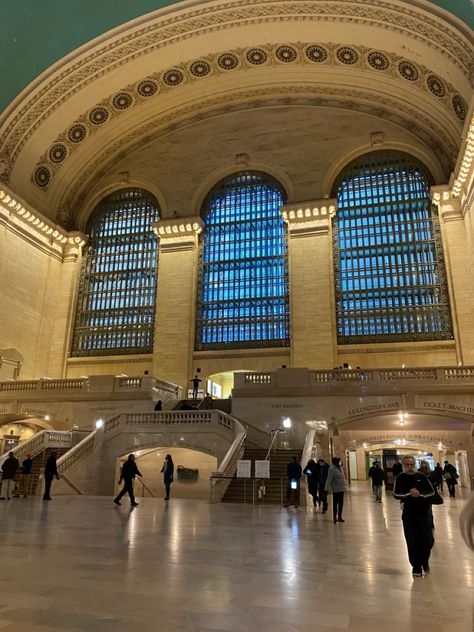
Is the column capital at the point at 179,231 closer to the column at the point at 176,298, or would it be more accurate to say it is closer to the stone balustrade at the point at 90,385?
the column at the point at 176,298

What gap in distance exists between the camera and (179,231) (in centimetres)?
2600

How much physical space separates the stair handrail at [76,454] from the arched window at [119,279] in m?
9.82

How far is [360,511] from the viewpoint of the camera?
10.1m

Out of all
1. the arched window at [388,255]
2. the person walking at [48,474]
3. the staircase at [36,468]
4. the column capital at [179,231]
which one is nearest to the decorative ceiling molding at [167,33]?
the arched window at [388,255]

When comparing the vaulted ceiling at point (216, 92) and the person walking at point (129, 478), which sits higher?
the vaulted ceiling at point (216, 92)

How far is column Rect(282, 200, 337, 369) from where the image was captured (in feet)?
74.3

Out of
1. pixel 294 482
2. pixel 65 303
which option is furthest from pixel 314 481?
pixel 65 303

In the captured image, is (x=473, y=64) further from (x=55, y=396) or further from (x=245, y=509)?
(x=55, y=396)

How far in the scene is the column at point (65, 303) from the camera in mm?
25688

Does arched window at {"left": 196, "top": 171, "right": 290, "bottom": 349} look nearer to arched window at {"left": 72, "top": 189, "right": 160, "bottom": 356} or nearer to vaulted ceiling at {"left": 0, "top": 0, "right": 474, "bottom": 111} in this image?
arched window at {"left": 72, "top": 189, "right": 160, "bottom": 356}

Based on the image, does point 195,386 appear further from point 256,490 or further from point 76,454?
point 256,490

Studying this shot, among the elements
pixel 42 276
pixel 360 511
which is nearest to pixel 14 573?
pixel 360 511

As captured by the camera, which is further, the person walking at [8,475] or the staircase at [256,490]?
the staircase at [256,490]

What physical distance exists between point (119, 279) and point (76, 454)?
13712 mm
